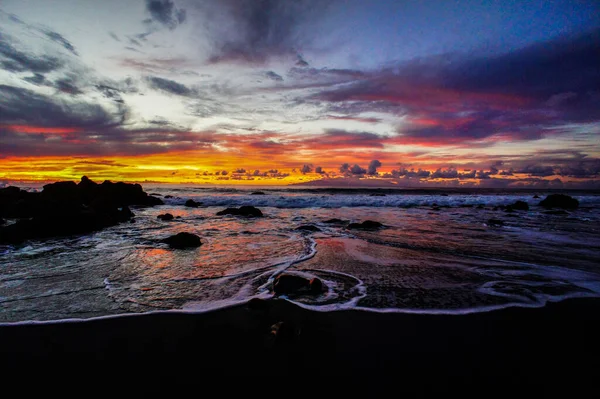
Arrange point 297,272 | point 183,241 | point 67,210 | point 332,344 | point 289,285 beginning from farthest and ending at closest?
point 67,210, point 183,241, point 297,272, point 289,285, point 332,344

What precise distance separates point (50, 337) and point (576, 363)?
230 inches

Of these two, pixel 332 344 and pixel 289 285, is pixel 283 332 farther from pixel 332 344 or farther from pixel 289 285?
pixel 289 285

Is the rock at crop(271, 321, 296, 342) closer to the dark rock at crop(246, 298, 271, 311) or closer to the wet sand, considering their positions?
the wet sand

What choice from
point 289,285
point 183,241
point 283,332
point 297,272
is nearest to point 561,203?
point 297,272

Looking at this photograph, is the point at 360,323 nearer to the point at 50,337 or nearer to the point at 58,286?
the point at 50,337

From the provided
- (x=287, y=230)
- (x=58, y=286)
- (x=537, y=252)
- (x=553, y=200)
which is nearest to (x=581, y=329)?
(x=537, y=252)

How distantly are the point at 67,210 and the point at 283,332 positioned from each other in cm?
1266

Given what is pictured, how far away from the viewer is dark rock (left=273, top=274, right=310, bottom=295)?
4807 mm

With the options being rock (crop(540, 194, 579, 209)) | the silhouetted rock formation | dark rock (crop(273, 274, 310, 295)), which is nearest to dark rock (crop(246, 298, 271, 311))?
dark rock (crop(273, 274, 310, 295))

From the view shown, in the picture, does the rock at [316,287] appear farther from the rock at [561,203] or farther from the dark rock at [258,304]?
the rock at [561,203]

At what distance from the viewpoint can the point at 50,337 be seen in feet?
11.2

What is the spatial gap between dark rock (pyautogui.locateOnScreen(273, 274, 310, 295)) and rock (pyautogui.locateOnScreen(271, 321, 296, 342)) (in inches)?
47.7

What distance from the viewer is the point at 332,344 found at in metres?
3.28

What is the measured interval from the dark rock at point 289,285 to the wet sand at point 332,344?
0.61 metres
